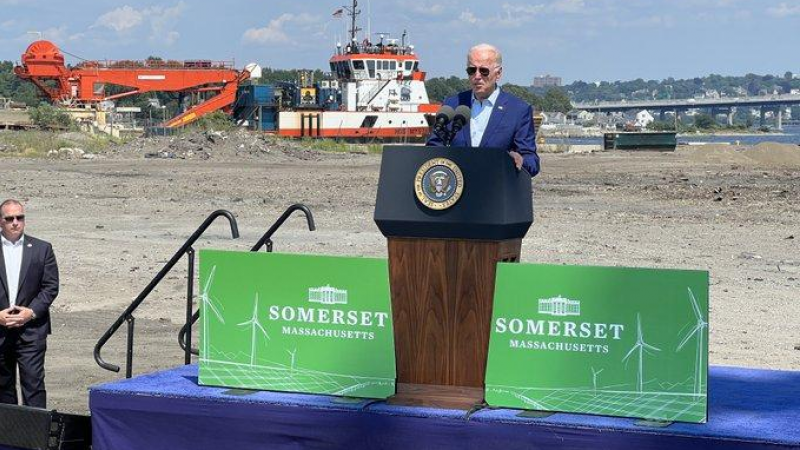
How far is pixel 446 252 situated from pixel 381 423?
0.97m

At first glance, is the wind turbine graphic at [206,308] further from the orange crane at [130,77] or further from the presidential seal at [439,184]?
the orange crane at [130,77]

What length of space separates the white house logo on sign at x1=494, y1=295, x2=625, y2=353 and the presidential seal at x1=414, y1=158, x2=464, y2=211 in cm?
68

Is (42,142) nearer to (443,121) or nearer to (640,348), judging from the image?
(443,121)

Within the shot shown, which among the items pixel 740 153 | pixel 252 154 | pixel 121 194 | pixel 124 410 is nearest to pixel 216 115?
pixel 252 154

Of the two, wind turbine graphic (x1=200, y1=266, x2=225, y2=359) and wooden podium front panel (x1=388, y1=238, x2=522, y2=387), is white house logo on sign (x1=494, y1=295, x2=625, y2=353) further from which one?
wind turbine graphic (x1=200, y1=266, x2=225, y2=359)

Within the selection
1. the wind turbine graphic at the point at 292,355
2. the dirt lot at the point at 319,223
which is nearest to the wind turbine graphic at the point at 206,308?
the wind turbine graphic at the point at 292,355

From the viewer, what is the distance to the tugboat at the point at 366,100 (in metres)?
67.2

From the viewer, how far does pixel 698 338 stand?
725 centimetres

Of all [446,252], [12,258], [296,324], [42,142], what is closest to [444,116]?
[446,252]

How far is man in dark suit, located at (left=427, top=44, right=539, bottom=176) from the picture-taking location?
800 cm

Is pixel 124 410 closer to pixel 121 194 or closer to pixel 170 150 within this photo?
pixel 121 194

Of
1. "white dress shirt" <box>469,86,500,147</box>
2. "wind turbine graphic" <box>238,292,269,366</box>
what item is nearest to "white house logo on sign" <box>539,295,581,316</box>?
"white dress shirt" <box>469,86,500,147</box>

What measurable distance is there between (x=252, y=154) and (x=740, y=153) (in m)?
19.3

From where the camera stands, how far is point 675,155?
6053 centimetres
